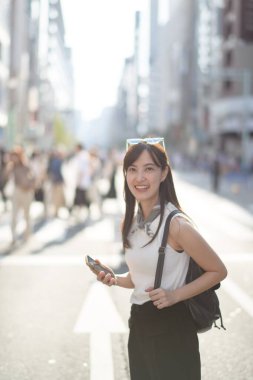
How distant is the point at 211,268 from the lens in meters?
2.80

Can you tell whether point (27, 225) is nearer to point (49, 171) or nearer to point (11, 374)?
point (49, 171)

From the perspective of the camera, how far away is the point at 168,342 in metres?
2.81

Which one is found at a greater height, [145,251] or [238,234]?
[145,251]

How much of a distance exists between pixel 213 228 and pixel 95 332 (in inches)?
349

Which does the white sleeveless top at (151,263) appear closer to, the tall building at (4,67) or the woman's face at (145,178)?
the woman's face at (145,178)

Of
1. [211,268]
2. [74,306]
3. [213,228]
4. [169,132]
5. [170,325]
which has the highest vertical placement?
[211,268]

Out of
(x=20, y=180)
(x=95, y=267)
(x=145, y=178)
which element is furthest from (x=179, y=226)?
(x=20, y=180)

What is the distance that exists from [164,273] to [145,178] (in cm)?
43

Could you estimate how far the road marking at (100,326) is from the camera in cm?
479

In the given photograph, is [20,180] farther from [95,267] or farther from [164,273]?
[164,273]

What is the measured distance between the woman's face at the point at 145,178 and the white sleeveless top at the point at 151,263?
106 mm

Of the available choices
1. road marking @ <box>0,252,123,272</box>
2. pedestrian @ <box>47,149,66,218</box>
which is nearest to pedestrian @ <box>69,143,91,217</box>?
pedestrian @ <box>47,149,66,218</box>

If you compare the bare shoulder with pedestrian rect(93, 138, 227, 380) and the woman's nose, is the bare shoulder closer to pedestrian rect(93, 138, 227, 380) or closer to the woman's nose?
pedestrian rect(93, 138, 227, 380)

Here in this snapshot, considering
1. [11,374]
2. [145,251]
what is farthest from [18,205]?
[145,251]
